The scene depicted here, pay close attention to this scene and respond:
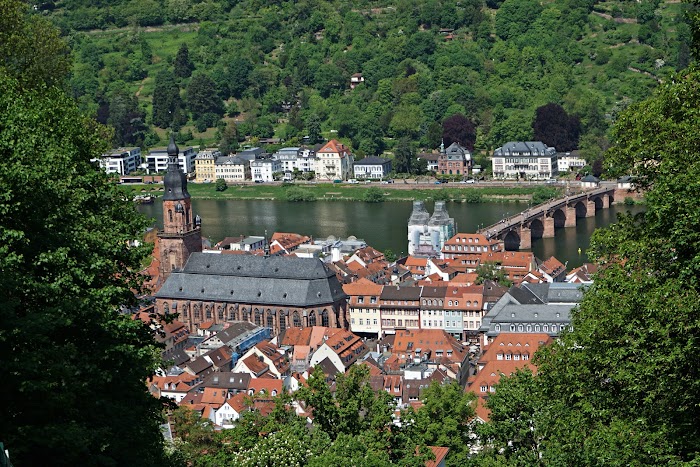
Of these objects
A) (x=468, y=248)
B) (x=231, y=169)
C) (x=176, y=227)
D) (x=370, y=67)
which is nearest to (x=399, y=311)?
(x=176, y=227)

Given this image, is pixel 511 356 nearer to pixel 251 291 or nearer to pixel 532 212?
pixel 251 291


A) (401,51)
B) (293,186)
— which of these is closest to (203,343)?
(293,186)

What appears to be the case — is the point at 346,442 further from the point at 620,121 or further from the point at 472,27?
the point at 472,27

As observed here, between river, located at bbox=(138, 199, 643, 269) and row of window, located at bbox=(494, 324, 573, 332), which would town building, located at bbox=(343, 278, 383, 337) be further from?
river, located at bbox=(138, 199, 643, 269)

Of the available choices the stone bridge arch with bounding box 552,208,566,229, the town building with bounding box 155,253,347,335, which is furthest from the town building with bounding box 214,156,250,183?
the town building with bounding box 155,253,347,335

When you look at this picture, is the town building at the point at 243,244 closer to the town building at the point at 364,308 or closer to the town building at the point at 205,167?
the town building at the point at 364,308
